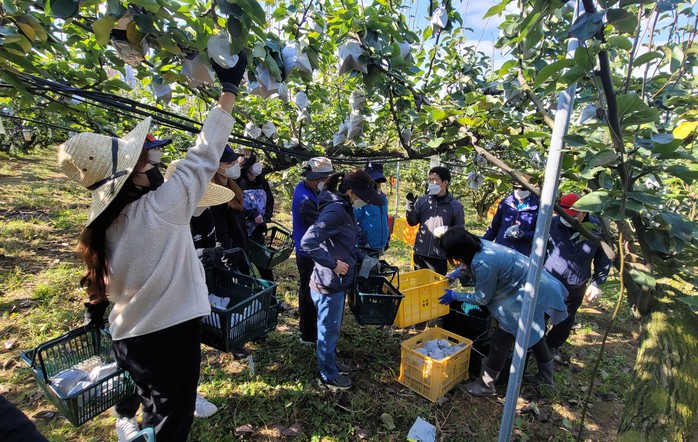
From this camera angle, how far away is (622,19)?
0.87 metres

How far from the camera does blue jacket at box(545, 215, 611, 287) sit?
3.34 m

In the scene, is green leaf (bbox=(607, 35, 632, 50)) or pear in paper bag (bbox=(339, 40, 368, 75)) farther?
A: pear in paper bag (bbox=(339, 40, 368, 75))

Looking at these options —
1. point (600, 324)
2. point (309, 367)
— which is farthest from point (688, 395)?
point (600, 324)

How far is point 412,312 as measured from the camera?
11.9 feet

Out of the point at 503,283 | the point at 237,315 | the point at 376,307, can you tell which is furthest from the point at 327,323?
the point at 503,283

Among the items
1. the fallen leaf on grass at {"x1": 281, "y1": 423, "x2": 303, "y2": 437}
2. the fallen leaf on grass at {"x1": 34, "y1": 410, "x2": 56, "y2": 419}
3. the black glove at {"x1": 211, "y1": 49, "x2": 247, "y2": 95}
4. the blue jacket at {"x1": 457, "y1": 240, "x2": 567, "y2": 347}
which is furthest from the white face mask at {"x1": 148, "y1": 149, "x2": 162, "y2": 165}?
the fallen leaf on grass at {"x1": 34, "y1": 410, "x2": 56, "y2": 419}

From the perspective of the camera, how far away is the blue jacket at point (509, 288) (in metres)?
2.83

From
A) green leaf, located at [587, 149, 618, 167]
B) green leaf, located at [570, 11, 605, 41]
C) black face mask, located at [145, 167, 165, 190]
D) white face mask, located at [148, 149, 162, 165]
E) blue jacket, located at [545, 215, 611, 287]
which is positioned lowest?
blue jacket, located at [545, 215, 611, 287]

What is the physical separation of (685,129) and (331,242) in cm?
219

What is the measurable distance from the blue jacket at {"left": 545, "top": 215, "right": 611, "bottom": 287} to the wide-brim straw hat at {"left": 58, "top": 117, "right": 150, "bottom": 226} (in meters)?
3.54

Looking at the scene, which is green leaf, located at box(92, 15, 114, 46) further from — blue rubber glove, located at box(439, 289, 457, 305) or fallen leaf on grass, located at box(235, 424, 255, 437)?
blue rubber glove, located at box(439, 289, 457, 305)

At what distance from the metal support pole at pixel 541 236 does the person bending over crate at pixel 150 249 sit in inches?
57.8

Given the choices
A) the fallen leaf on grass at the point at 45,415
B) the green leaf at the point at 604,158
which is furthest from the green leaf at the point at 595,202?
the fallen leaf on grass at the point at 45,415

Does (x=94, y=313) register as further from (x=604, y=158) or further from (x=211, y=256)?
(x=604, y=158)
